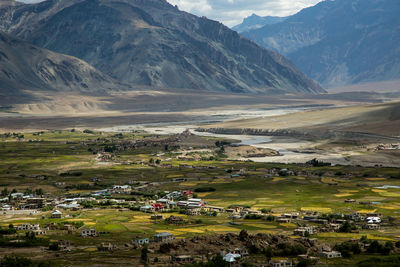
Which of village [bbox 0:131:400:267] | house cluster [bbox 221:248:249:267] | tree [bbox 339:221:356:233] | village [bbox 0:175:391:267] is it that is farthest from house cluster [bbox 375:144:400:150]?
house cluster [bbox 221:248:249:267]

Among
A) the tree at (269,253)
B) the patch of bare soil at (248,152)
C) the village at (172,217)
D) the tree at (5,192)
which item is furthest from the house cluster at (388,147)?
the tree at (269,253)

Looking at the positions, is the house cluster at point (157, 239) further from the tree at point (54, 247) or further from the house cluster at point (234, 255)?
the house cluster at point (234, 255)

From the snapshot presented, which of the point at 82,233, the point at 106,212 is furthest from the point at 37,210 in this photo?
the point at 82,233

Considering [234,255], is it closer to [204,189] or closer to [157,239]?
[157,239]

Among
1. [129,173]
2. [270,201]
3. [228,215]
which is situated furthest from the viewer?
[129,173]

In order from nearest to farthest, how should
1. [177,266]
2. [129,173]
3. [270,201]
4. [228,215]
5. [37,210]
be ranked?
1. [177,266]
2. [228,215]
3. [37,210]
4. [270,201]
5. [129,173]

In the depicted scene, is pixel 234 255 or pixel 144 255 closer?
pixel 234 255

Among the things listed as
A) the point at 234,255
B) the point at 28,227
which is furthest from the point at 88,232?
the point at 234,255

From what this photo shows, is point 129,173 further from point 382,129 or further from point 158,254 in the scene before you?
point 382,129

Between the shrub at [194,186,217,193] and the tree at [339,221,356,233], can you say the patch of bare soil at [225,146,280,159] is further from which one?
the tree at [339,221,356,233]

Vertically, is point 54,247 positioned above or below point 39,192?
above

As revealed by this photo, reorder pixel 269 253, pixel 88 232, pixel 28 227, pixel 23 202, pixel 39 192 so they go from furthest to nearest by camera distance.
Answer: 1. pixel 39 192
2. pixel 23 202
3. pixel 28 227
4. pixel 88 232
5. pixel 269 253
